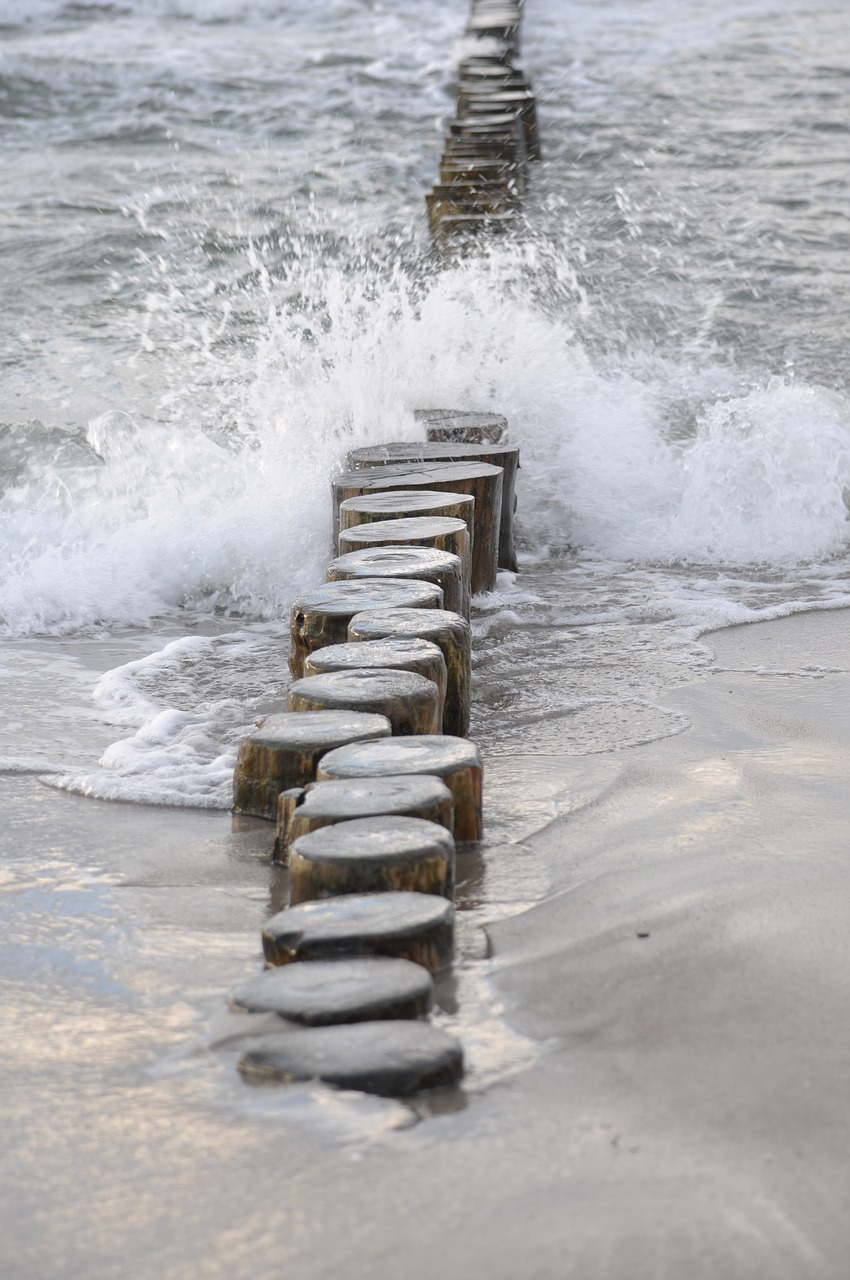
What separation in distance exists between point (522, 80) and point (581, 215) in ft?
5.47

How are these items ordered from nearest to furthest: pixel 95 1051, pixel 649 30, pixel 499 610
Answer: pixel 95 1051
pixel 499 610
pixel 649 30

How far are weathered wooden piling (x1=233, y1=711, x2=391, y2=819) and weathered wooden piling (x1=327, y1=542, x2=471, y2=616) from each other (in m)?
0.85

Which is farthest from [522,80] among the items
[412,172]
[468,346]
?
[468,346]

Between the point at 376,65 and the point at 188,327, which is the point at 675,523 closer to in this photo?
the point at 188,327

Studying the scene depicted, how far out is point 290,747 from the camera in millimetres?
2678

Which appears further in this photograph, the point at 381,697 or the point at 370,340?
the point at 370,340

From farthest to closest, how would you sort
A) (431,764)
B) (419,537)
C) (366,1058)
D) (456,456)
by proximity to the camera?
(456,456), (419,537), (431,764), (366,1058)

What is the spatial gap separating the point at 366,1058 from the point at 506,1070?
0.21 metres

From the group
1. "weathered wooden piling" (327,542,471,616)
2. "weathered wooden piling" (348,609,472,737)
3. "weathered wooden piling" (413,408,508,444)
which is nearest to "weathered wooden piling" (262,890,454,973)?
"weathered wooden piling" (348,609,472,737)

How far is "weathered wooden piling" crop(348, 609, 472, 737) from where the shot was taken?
314cm

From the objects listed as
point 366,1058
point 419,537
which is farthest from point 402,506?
point 366,1058

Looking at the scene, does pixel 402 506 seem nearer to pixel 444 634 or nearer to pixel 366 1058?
pixel 444 634

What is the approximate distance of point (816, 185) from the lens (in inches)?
487

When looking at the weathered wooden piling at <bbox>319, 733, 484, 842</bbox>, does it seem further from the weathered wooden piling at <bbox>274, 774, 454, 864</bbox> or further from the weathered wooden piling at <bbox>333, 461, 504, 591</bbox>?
the weathered wooden piling at <bbox>333, 461, 504, 591</bbox>
